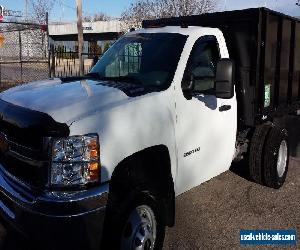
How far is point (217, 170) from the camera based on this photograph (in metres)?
4.64

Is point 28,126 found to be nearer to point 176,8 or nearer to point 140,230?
point 140,230

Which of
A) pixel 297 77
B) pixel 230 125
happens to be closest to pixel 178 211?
pixel 230 125

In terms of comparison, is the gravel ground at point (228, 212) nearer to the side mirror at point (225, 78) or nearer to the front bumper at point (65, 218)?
the front bumper at point (65, 218)

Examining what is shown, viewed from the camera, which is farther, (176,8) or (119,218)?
(176,8)

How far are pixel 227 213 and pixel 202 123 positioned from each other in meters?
→ 1.42

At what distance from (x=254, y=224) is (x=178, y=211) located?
931 millimetres

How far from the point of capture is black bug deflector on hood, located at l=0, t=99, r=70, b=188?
9.77 feet

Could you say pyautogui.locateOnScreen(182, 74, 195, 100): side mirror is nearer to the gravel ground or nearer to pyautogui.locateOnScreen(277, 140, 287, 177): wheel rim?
the gravel ground

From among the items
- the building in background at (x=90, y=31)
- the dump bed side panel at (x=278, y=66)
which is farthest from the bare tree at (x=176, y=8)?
the building in background at (x=90, y=31)


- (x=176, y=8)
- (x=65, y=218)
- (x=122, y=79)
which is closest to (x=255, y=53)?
(x=122, y=79)

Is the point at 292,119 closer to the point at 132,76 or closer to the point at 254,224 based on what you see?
the point at 254,224

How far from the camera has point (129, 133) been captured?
325 centimetres

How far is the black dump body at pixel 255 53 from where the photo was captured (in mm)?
5016

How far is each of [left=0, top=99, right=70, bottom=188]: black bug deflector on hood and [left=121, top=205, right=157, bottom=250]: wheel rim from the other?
81cm
